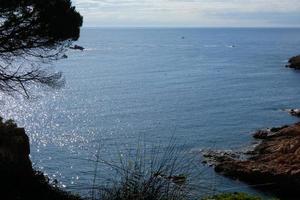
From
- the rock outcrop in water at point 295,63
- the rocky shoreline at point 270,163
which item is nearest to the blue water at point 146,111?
the rocky shoreline at point 270,163

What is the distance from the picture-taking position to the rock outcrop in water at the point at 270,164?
108 feet

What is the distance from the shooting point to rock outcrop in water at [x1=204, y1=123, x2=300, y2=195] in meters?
32.8

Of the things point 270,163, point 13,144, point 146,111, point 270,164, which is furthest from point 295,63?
point 13,144

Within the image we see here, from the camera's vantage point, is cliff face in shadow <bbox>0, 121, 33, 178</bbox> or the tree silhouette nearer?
the tree silhouette

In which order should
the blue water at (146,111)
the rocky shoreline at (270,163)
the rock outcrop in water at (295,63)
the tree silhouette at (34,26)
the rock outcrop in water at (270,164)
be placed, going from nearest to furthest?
the tree silhouette at (34,26) < the rocky shoreline at (270,163) < the rock outcrop in water at (270,164) < the blue water at (146,111) < the rock outcrop in water at (295,63)

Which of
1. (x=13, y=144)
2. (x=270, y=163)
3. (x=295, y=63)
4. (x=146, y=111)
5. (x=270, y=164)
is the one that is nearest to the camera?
(x=13, y=144)

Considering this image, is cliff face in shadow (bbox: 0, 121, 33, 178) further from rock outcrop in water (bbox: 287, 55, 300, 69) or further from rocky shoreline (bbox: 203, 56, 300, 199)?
rock outcrop in water (bbox: 287, 55, 300, 69)

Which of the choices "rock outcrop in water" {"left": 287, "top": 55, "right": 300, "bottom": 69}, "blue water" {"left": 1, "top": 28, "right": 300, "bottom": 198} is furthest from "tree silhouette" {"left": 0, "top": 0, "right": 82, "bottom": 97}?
"rock outcrop in water" {"left": 287, "top": 55, "right": 300, "bottom": 69}

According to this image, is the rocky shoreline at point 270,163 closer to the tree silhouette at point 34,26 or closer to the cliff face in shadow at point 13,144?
the cliff face in shadow at point 13,144

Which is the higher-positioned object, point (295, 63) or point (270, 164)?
point (295, 63)

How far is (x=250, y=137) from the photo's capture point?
4956cm

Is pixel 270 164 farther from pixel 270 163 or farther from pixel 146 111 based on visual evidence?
pixel 146 111

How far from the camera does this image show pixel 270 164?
1458 inches

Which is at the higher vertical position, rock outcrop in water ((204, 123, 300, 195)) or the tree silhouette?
the tree silhouette
